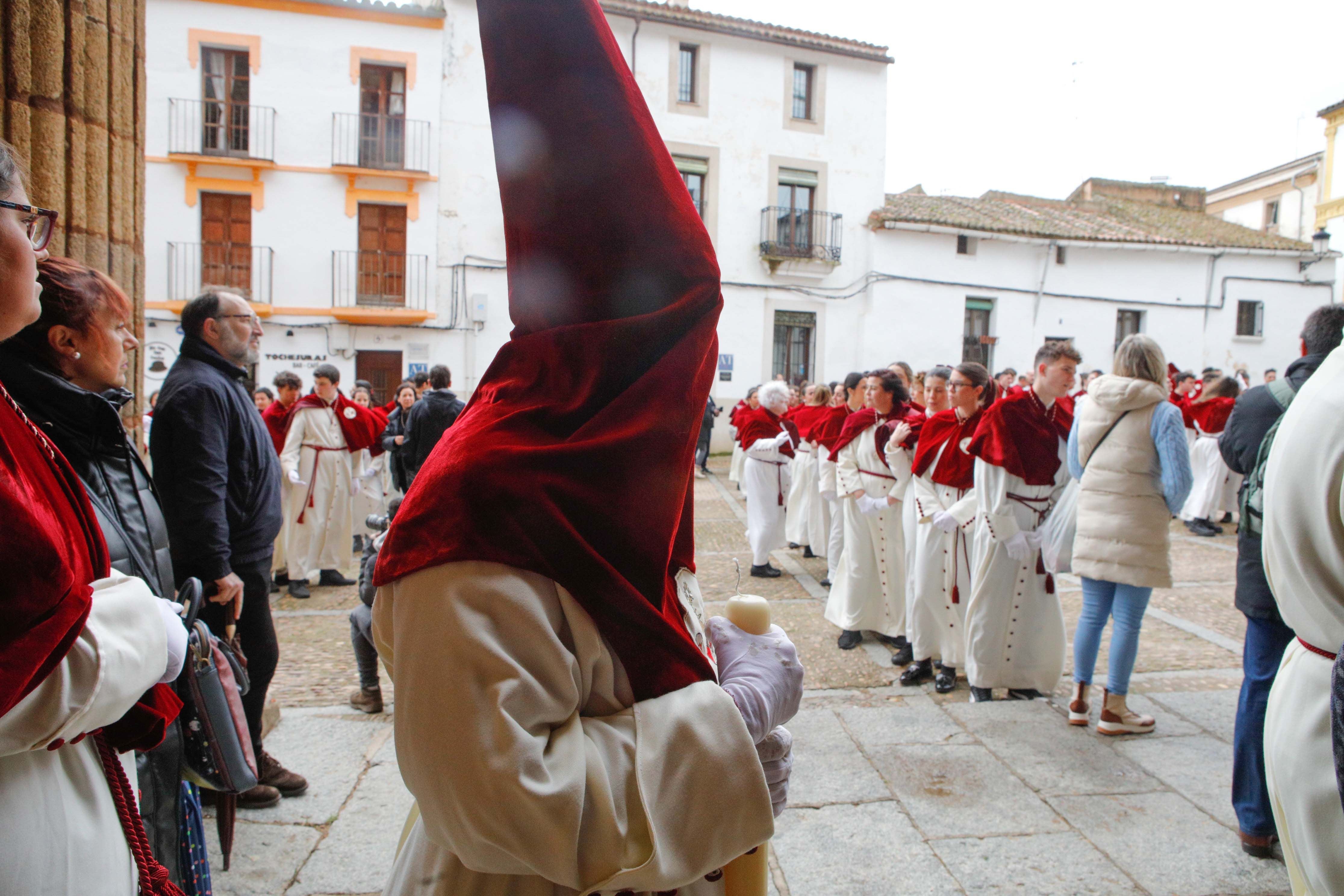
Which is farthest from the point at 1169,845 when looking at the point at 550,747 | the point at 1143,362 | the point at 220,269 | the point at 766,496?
the point at 220,269

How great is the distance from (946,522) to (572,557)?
406cm

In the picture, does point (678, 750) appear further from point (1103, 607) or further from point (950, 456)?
point (950, 456)

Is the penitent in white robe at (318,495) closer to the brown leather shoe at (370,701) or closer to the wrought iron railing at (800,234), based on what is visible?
the brown leather shoe at (370,701)

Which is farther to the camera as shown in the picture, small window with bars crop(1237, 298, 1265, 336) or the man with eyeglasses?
small window with bars crop(1237, 298, 1265, 336)

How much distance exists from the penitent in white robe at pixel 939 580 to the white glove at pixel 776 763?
12.3 ft

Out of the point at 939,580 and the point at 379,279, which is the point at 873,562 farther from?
the point at 379,279

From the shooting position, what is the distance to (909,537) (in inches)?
206

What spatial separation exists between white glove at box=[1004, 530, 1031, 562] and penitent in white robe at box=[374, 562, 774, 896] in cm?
365

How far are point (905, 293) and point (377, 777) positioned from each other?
1895 cm

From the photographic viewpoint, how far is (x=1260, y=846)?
113 inches

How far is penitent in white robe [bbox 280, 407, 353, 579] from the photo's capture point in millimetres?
7176

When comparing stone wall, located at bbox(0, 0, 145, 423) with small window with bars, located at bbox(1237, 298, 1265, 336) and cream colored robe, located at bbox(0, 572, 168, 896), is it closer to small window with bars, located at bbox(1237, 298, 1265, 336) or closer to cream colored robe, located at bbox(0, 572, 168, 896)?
cream colored robe, located at bbox(0, 572, 168, 896)

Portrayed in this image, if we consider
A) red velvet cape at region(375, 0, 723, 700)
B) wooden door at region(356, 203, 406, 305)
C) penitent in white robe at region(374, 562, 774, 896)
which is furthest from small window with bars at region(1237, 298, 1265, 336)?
penitent in white robe at region(374, 562, 774, 896)

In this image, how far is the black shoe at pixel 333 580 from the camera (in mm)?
7500
